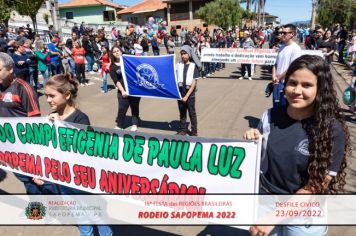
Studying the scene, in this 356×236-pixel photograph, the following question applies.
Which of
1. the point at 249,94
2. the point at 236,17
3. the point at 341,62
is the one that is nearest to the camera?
the point at 249,94

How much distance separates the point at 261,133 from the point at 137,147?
124cm

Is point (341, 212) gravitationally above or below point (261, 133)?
below

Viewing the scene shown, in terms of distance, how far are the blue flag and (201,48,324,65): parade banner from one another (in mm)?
8804

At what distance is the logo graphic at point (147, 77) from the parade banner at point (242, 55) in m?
8.83

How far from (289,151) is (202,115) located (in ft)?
22.2

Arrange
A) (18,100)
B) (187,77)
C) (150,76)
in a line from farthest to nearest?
1. (150,76)
2. (187,77)
3. (18,100)

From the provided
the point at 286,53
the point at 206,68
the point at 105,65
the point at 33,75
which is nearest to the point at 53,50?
the point at 33,75

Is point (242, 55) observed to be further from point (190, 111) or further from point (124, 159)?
point (124, 159)

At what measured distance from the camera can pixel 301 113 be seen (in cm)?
207

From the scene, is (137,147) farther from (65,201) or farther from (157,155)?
(65,201)

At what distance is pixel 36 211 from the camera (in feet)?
13.6

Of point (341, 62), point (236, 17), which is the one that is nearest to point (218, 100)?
point (341, 62)

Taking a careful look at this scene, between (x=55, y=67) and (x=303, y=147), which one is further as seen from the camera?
(x=55, y=67)

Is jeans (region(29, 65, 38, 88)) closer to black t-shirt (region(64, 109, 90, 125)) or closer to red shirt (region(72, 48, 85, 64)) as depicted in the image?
red shirt (region(72, 48, 85, 64))
